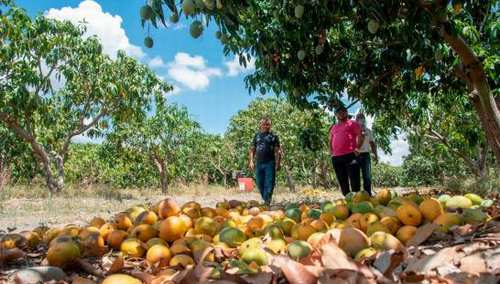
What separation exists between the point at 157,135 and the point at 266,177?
570 inches

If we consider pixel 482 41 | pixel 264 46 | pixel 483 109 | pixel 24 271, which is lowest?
pixel 24 271

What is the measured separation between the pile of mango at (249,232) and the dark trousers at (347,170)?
324 cm

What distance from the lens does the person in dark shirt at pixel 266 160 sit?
6137mm

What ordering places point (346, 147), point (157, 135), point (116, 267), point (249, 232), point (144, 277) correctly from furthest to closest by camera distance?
point (157, 135)
point (346, 147)
point (249, 232)
point (116, 267)
point (144, 277)

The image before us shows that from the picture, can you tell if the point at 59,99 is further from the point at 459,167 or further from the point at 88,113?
the point at 459,167

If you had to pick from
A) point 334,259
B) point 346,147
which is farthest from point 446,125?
point 334,259

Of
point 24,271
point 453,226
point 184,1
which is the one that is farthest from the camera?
point 184,1

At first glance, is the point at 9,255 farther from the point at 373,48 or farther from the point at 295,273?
the point at 373,48

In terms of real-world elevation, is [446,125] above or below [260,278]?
above

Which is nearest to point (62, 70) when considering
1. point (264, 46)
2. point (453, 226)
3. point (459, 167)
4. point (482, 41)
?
point (264, 46)

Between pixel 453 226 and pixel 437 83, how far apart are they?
5376mm

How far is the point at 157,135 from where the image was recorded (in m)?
19.9

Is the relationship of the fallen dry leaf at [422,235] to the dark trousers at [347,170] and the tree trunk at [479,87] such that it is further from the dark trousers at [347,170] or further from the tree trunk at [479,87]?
the dark trousers at [347,170]

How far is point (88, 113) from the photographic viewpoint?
14250 mm
